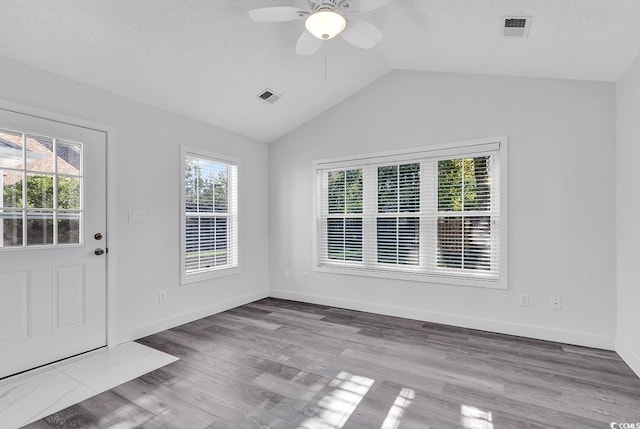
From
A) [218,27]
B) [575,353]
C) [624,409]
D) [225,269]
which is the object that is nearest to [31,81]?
[218,27]

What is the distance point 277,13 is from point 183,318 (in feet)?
10.9

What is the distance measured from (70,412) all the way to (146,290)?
1.48 metres

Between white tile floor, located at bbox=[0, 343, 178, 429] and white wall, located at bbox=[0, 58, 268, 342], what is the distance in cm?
38

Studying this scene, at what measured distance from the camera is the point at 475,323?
3.65 metres

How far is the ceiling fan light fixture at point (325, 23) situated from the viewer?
7.21 ft

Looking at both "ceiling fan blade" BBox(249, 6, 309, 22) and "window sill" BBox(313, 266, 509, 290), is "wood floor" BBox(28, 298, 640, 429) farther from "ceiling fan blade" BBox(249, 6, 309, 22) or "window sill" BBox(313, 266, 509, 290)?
"ceiling fan blade" BBox(249, 6, 309, 22)

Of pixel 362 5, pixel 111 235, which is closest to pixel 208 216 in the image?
pixel 111 235

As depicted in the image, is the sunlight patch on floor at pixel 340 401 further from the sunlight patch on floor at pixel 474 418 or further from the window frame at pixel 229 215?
the window frame at pixel 229 215

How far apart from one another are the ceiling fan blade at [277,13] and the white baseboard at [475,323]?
335cm

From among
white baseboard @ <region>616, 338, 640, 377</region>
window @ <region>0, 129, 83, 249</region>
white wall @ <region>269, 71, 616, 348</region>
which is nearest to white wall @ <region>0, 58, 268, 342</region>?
window @ <region>0, 129, 83, 249</region>

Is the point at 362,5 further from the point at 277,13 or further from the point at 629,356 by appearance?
the point at 629,356

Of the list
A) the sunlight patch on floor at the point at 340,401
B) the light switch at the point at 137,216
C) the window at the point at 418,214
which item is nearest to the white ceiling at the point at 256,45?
the window at the point at 418,214

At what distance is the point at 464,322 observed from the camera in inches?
146

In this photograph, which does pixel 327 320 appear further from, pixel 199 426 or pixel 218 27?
pixel 218 27
